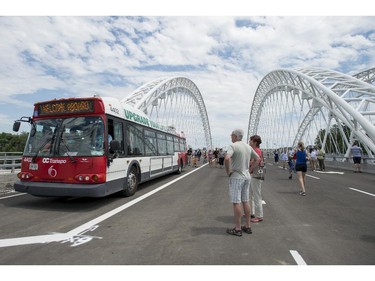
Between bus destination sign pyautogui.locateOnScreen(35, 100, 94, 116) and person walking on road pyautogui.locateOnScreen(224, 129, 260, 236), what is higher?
bus destination sign pyautogui.locateOnScreen(35, 100, 94, 116)

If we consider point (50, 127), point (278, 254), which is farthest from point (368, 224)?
point (50, 127)

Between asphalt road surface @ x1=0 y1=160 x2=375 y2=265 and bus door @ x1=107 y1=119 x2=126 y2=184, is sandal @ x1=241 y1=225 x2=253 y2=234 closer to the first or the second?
asphalt road surface @ x1=0 y1=160 x2=375 y2=265

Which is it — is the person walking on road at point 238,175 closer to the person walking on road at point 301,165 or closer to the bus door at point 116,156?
the bus door at point 116,156

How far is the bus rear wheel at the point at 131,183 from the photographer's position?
28.2 feet

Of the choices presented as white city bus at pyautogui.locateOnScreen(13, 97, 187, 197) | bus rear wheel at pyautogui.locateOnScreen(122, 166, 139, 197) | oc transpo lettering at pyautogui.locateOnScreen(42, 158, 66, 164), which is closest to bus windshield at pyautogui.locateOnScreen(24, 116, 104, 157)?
white city bus at pyautogui.locateOnScreen(13, 97, 187, 197)

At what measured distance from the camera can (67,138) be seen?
23.8 feet

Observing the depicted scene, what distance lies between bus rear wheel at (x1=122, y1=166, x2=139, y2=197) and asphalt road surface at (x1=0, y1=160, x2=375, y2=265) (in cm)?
49

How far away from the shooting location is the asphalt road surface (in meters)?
3.71

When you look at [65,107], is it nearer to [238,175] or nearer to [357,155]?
[238,175]

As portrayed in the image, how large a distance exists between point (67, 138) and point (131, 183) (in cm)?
267

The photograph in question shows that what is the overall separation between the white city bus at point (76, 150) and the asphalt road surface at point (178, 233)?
0.62 meters

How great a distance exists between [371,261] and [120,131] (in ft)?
22.7

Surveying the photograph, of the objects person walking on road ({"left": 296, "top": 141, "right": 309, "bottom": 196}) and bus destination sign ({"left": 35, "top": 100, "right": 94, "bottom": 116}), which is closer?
bus destination sign ({"left": 35, "top": 100, "right": 94, "bottom": 116})

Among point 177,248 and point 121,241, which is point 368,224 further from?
point 121,241
